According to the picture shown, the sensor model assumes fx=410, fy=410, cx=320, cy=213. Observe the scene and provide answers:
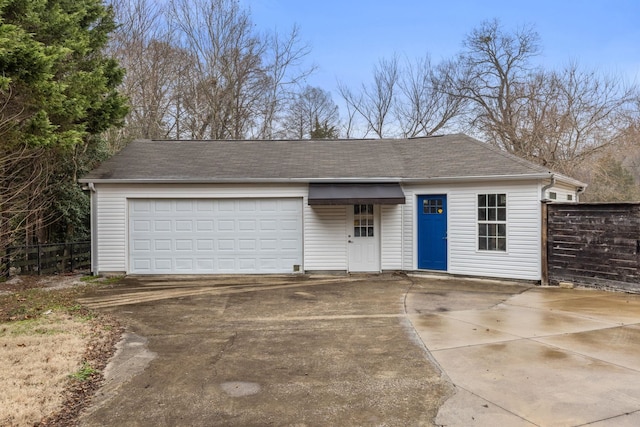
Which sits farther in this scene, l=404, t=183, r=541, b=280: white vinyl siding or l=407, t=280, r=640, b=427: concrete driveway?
l=404, t=183, r=541, b=280: white vinyl siding

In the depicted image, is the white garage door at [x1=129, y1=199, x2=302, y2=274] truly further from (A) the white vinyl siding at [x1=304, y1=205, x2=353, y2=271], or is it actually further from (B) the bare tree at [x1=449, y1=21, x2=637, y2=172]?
(B) the bare tree at [x1=449, y1=21, x2=637, y2=172]

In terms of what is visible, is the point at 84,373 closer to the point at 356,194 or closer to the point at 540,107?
the point at 356,194

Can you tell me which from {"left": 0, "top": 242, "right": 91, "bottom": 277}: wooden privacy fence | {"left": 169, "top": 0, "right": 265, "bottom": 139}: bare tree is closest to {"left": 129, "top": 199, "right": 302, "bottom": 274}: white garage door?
{"left": 0, "top": 242, "right": 91, "bottom": 277}: wooden privacy fence

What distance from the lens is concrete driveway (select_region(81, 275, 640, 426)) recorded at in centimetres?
333

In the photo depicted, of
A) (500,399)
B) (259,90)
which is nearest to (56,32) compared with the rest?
(500,399)

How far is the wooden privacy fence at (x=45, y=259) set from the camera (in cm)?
1060

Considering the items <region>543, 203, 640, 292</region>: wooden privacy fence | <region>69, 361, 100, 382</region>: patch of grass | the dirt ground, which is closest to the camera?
the dirt ground

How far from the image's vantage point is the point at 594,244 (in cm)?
854

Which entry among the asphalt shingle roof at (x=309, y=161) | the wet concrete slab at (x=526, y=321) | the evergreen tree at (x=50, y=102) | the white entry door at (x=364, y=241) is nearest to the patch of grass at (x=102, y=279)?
the evergreen tree at (x=50, y=102)

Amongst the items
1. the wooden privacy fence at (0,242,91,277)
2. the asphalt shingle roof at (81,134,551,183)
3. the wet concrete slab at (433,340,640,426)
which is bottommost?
the wet concrete slab at (433,340,640,426)

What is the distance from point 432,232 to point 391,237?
1.07 metres

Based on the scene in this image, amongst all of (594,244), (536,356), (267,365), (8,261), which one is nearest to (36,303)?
(8,261)

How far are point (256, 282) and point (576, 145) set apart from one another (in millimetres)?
18305

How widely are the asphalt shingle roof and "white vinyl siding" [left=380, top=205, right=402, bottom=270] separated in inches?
35.9
